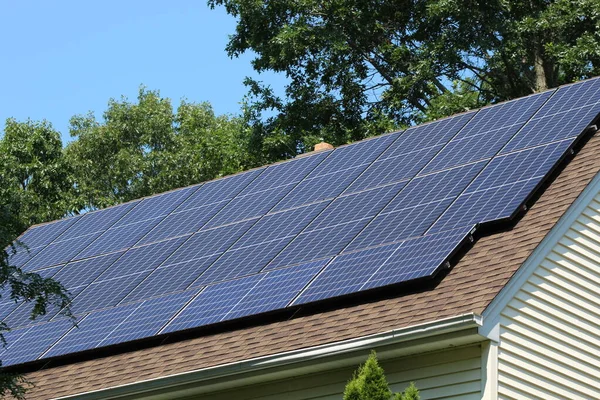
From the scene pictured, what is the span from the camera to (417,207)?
14.1 m

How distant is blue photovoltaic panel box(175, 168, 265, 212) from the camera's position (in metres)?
18.3

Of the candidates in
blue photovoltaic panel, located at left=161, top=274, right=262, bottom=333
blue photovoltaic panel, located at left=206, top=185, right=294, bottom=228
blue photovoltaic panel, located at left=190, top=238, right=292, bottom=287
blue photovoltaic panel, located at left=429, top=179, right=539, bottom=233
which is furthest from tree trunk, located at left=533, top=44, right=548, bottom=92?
blue photovoltaic panel, located at left=161, top=274, right=262, bottom=333

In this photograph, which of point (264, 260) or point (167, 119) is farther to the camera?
point (167, 119)

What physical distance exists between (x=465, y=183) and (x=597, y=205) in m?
1.67

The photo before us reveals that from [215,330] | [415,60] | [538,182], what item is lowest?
[215,330]

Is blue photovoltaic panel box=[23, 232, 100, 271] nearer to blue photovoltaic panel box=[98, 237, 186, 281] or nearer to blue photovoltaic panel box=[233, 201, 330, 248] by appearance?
blue photovoltaic panel box=[98, 237, 186, 281]

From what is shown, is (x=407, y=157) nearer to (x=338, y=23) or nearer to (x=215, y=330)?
(x=215, y=330)

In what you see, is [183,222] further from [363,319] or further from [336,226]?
[363,319]

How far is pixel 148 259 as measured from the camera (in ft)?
53.9

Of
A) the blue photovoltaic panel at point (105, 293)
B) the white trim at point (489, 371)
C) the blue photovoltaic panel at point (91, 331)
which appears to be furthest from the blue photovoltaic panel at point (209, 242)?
the white trim at point (489, 371)

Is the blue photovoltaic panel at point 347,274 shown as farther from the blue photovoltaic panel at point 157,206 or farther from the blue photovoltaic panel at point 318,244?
the blue photovoltaic panel at point 157,206

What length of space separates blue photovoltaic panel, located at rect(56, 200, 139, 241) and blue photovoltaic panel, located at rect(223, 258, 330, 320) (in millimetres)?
6243

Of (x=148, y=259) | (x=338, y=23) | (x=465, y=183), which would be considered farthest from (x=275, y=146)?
(x=465, y=183)

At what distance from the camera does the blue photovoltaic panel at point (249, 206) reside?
657 inches
